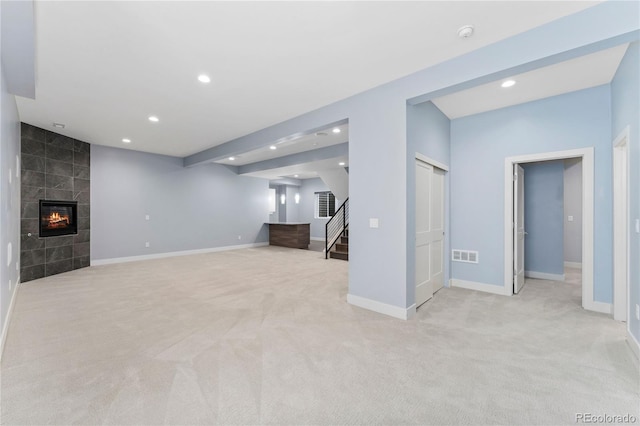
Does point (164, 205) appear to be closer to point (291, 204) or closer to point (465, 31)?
point (291, 204)

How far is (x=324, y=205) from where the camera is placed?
41.6ft

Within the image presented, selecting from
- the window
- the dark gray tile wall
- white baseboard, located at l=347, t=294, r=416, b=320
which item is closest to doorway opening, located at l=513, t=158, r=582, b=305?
white baseboard, located at l=347, t=294, r=416, b=320

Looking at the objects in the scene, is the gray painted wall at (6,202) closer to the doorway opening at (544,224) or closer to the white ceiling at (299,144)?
the white ceiling at (299,144)

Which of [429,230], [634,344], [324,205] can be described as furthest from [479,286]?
[324,205]

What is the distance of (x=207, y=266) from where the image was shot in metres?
6.58

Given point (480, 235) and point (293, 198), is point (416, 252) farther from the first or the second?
point (293, 198)

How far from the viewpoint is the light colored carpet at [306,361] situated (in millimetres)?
1841

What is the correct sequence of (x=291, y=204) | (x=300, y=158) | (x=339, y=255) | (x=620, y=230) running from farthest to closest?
(x=291, y=204)
(x=300, y=158)
(x=339, y=255)
(x=620, y=230)

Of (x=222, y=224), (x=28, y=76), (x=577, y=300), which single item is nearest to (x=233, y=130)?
(x=28, y=76)

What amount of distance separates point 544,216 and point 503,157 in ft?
6.47

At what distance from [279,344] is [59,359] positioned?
75.2 inches

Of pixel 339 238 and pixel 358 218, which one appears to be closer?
pixel 358 218

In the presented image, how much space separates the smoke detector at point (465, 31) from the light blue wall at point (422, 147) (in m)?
0.95

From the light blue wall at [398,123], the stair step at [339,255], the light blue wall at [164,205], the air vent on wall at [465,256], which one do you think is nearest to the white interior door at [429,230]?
the air vent on wall at [465,256]
